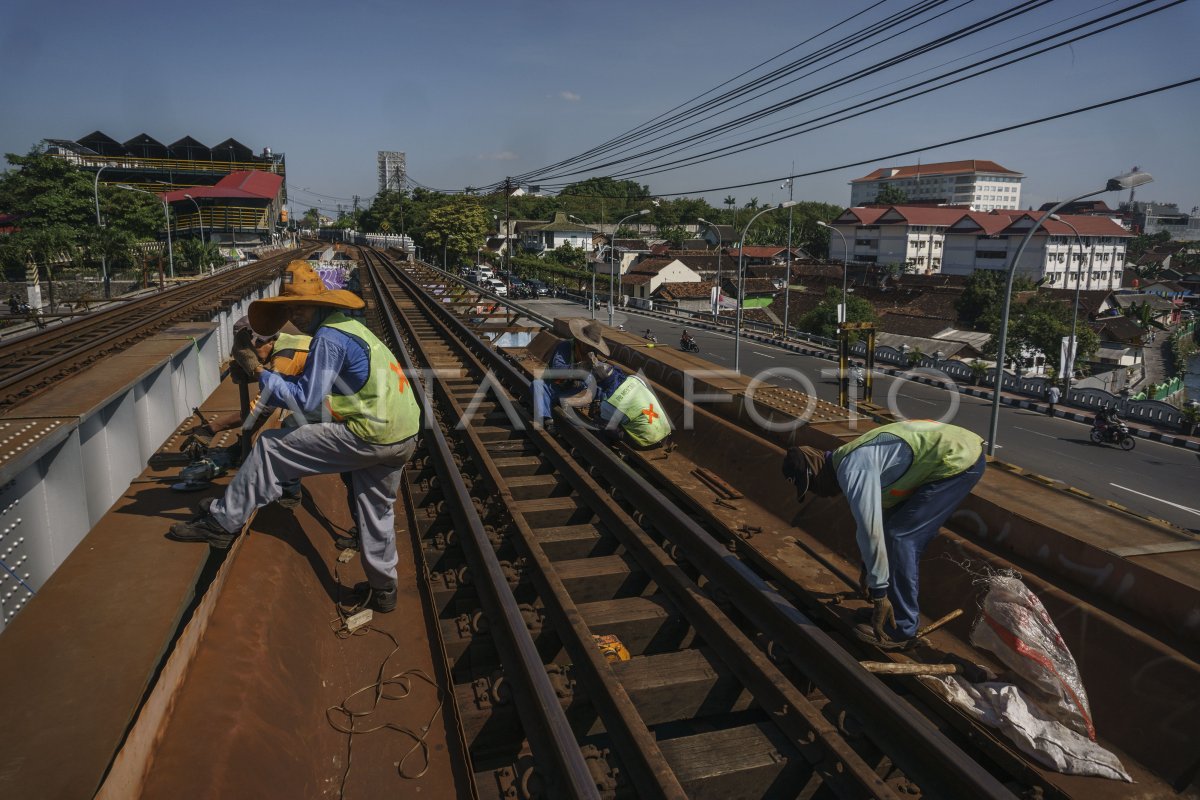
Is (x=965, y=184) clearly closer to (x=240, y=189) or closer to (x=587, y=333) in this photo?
(x=240, y=189)

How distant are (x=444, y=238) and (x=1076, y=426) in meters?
52.1

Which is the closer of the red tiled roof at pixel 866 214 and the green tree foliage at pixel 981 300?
the green tree foliage at pixel 981 300

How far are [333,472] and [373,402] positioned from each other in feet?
A: 1.38

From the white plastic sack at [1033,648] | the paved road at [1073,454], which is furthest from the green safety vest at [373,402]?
the paved road at [1073,454]

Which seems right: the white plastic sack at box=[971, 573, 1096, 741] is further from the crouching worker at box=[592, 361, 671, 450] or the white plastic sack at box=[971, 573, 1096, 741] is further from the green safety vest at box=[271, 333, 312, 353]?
the green safety vest at box=[271, 333, 312, 353]

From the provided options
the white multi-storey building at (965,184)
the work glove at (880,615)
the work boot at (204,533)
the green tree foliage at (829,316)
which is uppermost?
the white multi-storey building at (965,184)

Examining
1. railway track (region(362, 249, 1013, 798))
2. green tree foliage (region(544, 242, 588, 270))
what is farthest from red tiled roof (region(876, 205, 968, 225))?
railway track (region(362, 249, 1013, 798))

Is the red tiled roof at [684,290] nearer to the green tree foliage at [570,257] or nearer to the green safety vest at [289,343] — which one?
the green tree foliage at [570,257]

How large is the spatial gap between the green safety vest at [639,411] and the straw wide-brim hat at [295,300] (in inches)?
109

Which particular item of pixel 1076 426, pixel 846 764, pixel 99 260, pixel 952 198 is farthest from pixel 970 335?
pixel 952 198

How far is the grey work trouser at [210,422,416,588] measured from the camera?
337 centimetres

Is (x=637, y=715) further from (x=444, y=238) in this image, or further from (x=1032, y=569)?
(x=444, y=238)

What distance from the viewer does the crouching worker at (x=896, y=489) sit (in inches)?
134

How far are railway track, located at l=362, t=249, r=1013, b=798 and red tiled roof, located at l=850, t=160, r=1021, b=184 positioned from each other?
551 feet
